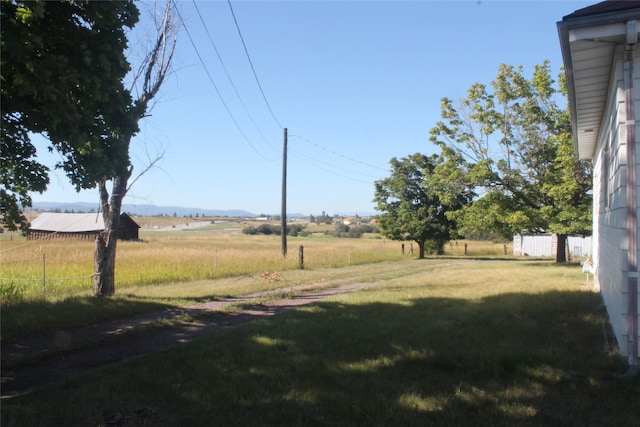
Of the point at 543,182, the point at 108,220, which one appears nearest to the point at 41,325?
the point at 108,220

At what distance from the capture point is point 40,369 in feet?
19.6

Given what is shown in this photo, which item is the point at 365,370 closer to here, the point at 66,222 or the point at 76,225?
the point at 76,225

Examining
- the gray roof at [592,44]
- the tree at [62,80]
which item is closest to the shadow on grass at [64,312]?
the tree at [62,80]

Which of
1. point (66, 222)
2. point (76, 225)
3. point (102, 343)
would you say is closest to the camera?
point (102, 343)

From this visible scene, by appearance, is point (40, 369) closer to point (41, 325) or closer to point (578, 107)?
point (41, 325)

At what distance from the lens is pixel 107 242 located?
12.0 meters

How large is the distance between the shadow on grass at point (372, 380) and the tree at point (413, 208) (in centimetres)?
2995

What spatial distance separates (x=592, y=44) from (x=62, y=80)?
6.08m

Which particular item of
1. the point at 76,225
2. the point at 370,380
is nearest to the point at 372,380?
the point at 370,380

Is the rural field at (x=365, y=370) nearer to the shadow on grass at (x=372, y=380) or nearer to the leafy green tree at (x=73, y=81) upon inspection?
the shadow on grass at (x=372, y=380)

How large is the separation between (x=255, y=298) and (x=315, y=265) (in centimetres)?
1276

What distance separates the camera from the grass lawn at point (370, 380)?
4125 mm

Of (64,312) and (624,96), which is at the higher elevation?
(624,96)

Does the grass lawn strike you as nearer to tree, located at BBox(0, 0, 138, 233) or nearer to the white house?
the white house
